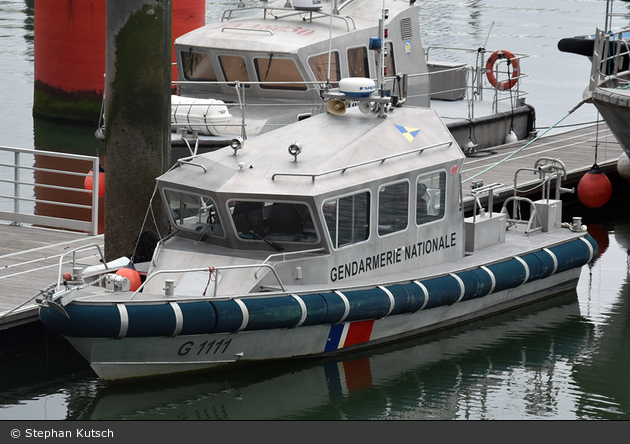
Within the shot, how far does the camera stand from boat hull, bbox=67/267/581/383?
805cm

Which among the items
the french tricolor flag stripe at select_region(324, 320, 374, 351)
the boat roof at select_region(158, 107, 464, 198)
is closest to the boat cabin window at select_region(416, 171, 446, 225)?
the boat roof at select_region(158, 107, 464, 198)

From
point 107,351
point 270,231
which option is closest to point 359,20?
point 270,231

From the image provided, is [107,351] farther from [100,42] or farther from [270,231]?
[100,42]

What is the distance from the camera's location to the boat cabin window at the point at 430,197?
31.0ft

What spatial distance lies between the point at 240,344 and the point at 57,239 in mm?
3319

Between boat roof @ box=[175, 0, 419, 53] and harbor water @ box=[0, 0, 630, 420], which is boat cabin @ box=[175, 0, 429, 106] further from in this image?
harbor water @ box=[0, 0, 630, 420]

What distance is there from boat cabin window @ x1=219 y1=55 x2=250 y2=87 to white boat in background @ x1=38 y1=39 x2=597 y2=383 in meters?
3.99

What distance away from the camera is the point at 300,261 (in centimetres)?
865

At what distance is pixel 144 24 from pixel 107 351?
304 centimetres

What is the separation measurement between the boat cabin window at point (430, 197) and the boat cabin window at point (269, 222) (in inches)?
51.0

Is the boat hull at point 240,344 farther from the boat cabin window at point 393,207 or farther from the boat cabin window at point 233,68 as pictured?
the boat cabin window at point 233,68

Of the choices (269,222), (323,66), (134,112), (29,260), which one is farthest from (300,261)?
(323,66)

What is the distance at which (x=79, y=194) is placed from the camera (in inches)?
680

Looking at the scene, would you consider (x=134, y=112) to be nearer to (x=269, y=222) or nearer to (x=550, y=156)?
(x=269, y=222)
